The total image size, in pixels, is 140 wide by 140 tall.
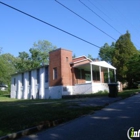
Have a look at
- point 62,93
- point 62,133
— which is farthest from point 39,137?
point 62,93

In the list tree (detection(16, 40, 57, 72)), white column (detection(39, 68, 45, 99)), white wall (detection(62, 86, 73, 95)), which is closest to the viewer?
white wall (detection(62, 86, 73, 95))

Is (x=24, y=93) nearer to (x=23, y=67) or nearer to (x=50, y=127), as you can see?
(x=23, y=67)

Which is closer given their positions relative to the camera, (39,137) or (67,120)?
(39,137)

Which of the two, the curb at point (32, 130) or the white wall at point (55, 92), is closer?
the curb at point (32, 130)

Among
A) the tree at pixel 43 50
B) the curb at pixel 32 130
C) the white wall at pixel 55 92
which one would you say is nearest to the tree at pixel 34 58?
the tree at pixel 43 50

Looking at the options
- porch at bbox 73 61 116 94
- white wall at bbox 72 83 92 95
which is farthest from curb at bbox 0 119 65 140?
porch at bbox 73 61 116 94

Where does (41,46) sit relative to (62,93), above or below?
above

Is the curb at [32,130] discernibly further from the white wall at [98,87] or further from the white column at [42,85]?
the white column at [42,85]

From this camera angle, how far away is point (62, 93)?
3173 cm

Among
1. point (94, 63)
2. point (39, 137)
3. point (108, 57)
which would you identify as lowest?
point (39, 137)

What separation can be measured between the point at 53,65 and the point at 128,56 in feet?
53.8

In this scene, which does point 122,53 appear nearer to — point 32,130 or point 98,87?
point 98,87

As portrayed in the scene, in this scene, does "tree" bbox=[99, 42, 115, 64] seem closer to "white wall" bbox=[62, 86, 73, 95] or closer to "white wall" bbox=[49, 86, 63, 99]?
"white wall" bbox=[62, 86, 73, 95]

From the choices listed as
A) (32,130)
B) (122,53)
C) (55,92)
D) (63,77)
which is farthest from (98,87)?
(32,130)
